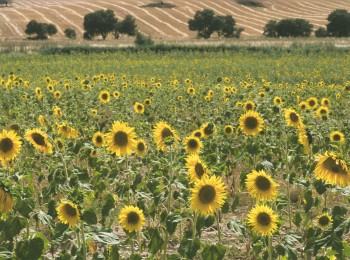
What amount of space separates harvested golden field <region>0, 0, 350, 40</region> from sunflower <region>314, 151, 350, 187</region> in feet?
195

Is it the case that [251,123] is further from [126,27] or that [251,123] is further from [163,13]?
[163,13]

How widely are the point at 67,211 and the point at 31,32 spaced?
63861mm

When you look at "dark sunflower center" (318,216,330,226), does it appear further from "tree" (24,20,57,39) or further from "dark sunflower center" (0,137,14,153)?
"tree" (24,20,57,39)

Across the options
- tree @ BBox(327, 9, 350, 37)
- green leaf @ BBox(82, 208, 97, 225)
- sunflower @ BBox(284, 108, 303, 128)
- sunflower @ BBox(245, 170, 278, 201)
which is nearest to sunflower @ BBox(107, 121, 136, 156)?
sunflower @ BBox(245, 170, 278, 201)

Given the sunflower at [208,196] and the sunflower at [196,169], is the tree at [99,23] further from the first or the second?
the sunflower at [208,196]

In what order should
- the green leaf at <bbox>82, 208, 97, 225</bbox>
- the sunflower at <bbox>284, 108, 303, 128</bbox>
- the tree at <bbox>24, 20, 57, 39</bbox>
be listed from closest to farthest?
the green leaf at <bbox>82, 208, 97, 225</bbox> → the sunflower at <bbox>284, 108, 303, 128</bbox> → the tree at <bbox>24, 20, 57, 39</bbox>

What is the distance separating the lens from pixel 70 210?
2.75m

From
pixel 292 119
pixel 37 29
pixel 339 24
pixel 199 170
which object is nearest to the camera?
pixel 199 170

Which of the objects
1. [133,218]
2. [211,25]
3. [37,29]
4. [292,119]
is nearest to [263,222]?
[133,218]

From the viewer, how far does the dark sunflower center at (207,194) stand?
2.81 meters

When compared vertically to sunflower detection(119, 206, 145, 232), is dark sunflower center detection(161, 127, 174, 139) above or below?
above

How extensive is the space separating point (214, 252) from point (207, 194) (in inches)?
11.7

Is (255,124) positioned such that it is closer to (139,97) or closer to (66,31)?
(139,97)

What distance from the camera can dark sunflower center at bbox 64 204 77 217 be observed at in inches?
108
